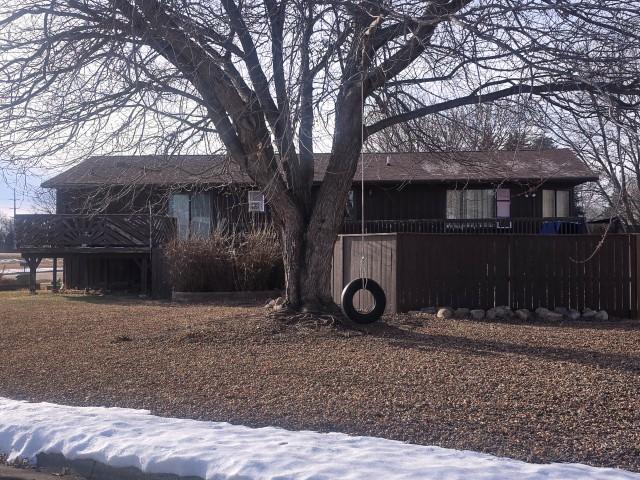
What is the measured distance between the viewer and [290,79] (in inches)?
411

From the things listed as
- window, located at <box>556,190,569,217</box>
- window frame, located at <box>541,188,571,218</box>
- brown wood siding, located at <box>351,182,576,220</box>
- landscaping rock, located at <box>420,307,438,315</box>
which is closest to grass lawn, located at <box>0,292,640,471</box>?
landscaping rock, located at <box>420,307,438,315</box>

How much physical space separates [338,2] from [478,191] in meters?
16.0

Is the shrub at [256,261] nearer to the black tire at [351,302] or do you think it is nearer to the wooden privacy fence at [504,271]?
the wooden privacy fence at [504,271]

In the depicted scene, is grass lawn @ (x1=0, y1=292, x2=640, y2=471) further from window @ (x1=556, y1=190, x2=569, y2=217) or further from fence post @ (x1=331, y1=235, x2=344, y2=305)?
window @ (x1=556, y1=190, x2=569, y2=217)

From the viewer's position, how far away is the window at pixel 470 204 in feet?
82.8

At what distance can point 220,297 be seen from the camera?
64.2 feet

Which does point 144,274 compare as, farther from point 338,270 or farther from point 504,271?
point 504,271

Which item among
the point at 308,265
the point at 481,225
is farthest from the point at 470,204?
the point at 308,265

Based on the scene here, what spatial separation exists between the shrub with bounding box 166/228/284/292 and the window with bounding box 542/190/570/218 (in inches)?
387

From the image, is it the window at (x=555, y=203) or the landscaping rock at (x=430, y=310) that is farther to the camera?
the window at (x=555, y=203)

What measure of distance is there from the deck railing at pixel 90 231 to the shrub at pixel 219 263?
2.26 metres

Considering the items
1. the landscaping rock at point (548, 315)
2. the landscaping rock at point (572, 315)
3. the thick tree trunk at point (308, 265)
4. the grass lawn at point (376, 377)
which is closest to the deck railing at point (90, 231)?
the grass lawn at point (376, 377)

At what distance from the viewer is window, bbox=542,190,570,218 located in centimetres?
2540

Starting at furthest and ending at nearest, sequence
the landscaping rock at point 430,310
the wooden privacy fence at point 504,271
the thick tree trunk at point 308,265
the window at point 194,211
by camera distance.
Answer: the window at point 194,211 < the wooden privacy fence at point 504,271 < the landscaping rock at point 430,310 < the thick tree trunk at point 308,265
